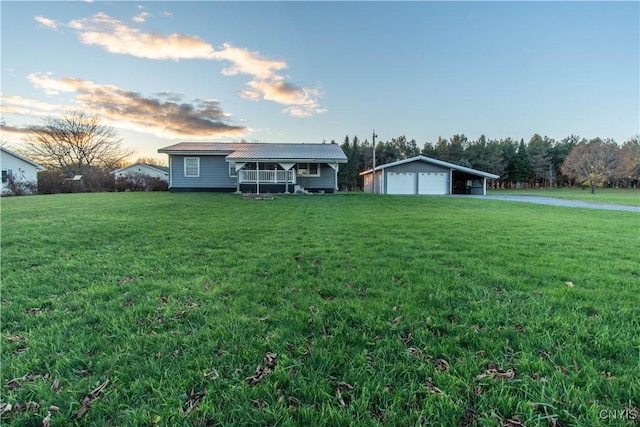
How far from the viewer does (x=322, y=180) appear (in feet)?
71.9

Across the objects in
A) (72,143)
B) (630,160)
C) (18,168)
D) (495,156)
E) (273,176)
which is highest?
(495,156)

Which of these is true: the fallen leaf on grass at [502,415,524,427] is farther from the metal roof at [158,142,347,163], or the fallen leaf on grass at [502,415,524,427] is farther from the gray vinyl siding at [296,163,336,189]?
the gray vinyl siding at [296,163,336,189]

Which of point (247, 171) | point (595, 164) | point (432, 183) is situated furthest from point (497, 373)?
point (595, 164)

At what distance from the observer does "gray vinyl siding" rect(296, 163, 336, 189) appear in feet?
71.3

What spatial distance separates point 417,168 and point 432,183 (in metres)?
1.98

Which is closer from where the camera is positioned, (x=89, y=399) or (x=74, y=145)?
(x=89, y=399)

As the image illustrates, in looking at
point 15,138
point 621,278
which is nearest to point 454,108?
point 621,278

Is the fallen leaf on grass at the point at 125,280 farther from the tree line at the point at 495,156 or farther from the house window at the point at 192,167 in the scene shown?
the tree line at the point at 495,156

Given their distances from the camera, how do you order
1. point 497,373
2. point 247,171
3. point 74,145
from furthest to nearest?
point 74,145
point 247,171
point 497,373

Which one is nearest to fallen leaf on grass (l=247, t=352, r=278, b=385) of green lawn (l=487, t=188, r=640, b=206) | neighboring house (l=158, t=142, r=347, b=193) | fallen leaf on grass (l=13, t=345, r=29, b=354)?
fallen leaf on grass (l=13, t=345, r=29, b=354)

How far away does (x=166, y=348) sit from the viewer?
237 cm

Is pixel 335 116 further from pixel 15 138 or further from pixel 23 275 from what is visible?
pixel 15 138

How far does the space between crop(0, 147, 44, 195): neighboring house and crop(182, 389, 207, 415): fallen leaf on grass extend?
3036 cm

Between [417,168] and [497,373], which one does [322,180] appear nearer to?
[417,168]
